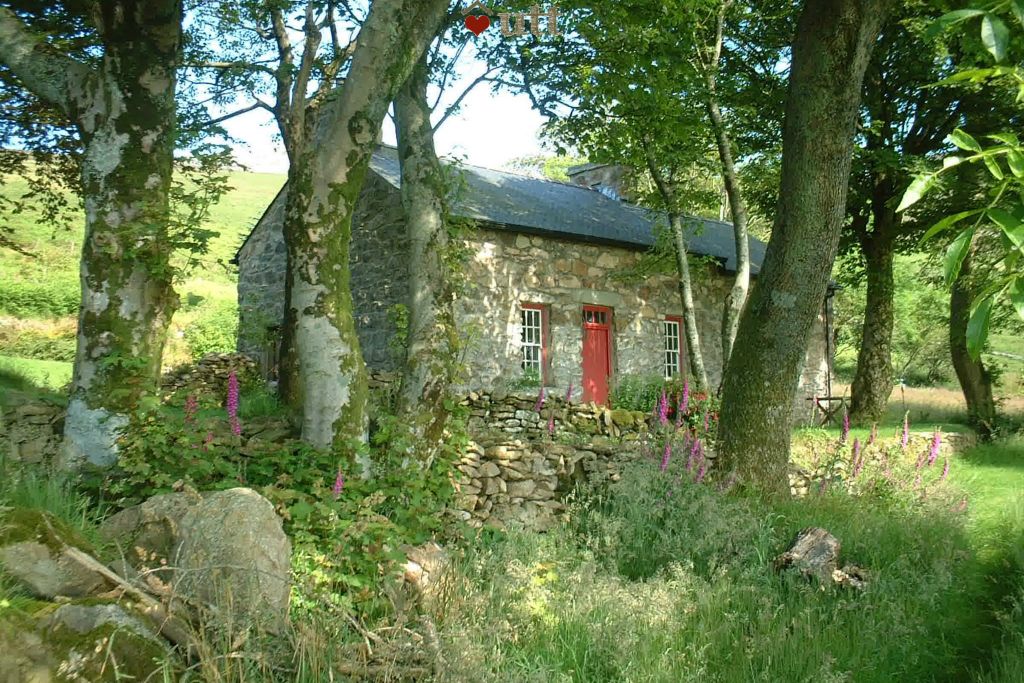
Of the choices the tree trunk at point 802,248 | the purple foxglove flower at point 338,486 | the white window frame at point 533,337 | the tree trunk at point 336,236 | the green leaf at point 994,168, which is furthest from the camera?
the white window frame at point 533,337

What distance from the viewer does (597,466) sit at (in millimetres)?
8055

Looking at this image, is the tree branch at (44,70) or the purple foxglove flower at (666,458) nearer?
the tree branch at (44,70)

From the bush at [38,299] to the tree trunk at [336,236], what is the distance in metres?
22.9

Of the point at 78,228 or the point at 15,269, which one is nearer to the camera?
the point at 15,269

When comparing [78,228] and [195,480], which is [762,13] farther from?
[78,228]

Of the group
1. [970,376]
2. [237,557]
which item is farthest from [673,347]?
[237,557]

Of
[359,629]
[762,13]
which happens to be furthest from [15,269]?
[359,629]

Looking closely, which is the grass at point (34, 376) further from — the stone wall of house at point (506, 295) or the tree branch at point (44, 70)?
the tree branch at point (44, 70)

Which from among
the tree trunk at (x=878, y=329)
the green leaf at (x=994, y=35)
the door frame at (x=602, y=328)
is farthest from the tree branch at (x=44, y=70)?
the tree trunk at (x=878, y=329)

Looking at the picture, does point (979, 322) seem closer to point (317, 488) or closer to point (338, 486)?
point (338, 486)

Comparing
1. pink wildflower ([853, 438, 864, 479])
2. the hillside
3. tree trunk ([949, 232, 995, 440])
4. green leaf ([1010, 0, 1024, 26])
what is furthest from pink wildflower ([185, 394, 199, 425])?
tree trunk ([949, 232, 995, 440])

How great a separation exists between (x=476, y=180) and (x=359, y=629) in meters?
13.4

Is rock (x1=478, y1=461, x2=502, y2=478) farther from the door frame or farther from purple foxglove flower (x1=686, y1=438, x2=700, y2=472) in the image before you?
the door frame

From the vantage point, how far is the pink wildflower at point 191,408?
5.82 meters
